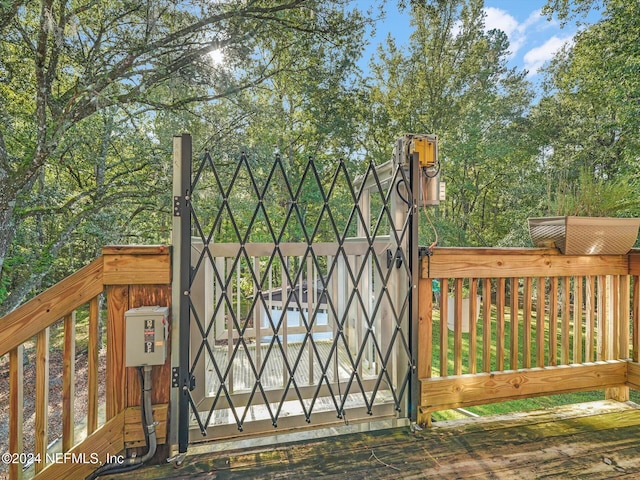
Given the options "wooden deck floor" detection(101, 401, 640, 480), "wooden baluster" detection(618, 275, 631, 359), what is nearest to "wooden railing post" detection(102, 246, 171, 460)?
"wooden deck floor" detection(101, 401, 640, 480)

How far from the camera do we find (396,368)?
1.75 metres

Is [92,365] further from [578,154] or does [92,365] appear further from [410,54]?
[410,54]

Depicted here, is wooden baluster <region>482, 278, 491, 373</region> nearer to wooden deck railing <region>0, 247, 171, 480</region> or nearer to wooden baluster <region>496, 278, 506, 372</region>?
wooden baluster <region>496, 278, 506, 372</region>

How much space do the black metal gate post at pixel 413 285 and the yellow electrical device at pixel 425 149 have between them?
58 mm

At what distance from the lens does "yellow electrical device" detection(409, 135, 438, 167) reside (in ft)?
5.52

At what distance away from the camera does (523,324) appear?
186 cm

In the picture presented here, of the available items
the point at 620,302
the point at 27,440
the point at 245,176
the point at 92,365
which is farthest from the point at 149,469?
the point at 245,176

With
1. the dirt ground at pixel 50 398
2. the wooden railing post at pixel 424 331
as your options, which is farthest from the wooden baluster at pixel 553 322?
the dirt ground at pixel 50 398

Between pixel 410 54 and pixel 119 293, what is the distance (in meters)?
9.69

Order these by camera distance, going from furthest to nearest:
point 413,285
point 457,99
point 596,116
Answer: point 457,99
point 596,116
point 413,285

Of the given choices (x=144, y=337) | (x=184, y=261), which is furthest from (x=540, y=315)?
(x=144, y=337)

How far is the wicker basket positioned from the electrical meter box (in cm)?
216

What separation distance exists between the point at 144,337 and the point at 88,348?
0.69ft

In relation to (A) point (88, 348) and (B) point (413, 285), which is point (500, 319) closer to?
(B) point (413, 285)
